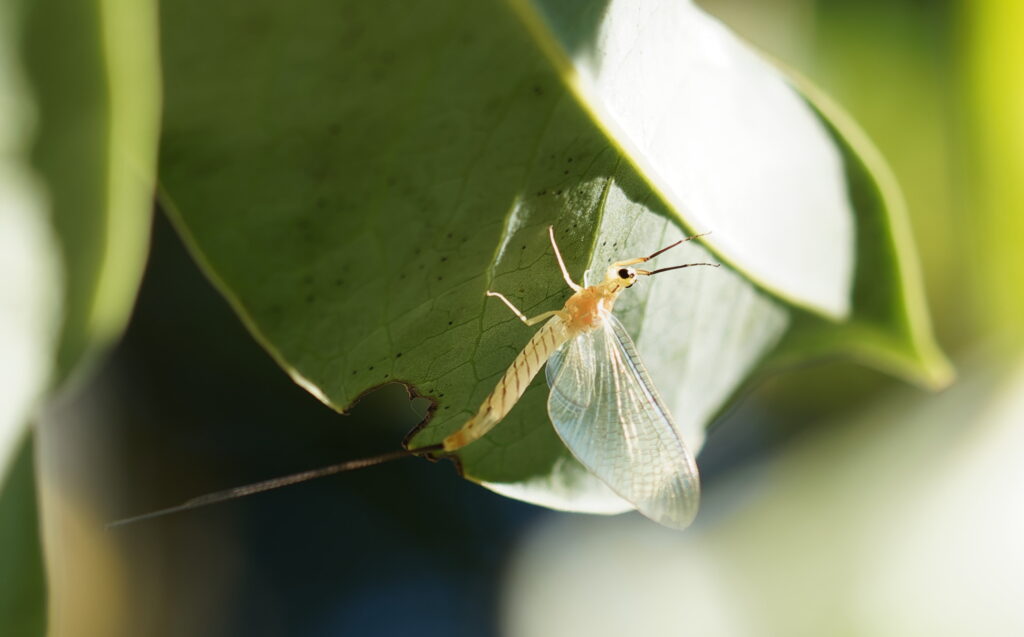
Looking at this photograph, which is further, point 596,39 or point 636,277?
point 636,277

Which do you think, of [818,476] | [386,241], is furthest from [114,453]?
[386,241]

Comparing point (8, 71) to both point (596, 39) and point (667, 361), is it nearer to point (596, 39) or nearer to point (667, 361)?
point (596, 39)

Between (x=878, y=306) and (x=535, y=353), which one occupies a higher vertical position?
(x=535, y=353)

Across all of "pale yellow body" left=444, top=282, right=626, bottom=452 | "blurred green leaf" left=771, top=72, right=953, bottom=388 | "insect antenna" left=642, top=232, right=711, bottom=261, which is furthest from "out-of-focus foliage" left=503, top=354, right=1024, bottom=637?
"insect antenna" left=642, top=232, right=711, bottom=261

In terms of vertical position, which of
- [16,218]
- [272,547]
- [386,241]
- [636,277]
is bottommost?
[272,547]

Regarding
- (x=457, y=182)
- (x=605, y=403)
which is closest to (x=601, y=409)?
(x=605, y=403)

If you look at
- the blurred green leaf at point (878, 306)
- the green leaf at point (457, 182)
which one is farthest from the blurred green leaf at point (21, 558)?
the blurred green leaf at point (878, 306)

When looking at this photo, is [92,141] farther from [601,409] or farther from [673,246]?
[601,409]

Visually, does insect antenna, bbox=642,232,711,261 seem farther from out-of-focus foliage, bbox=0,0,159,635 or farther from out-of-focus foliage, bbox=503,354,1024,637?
out-of-focus foliage, bbox=503,354,1024,637
